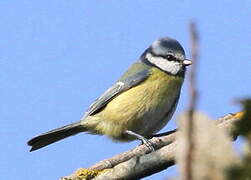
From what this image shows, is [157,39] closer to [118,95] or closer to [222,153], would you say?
[118,95]

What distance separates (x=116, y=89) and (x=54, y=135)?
35.3 inches

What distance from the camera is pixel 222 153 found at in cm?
59

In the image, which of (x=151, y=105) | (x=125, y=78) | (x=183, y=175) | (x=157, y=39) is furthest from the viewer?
(x=157, y=39)

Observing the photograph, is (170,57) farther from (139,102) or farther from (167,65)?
(139,102)

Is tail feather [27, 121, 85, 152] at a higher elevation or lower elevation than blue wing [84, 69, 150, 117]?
lower

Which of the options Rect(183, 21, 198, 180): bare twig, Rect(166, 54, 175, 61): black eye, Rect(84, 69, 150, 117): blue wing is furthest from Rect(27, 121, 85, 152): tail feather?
Rect(183, 21, 198, 180): bare twig

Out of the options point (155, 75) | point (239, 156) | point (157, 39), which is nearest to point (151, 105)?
point (155, 75)

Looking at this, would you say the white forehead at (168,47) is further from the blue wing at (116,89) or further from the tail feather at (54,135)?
the tail feather at (54,135)

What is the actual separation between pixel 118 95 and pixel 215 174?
538cm

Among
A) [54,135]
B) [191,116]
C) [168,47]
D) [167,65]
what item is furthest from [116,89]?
[191,116]

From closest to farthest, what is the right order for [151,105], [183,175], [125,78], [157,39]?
1. [183,175]
2. [151,105]
3. [125,78]
4. [157,39]

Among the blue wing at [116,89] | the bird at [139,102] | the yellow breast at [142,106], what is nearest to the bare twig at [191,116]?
the bird at [139,102]

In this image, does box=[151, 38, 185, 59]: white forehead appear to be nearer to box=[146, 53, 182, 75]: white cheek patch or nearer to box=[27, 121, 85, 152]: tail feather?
box=[146, 53, 182, 75]: white cheek patch

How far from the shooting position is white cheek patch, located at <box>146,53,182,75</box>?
5.96m
